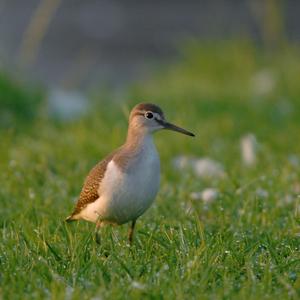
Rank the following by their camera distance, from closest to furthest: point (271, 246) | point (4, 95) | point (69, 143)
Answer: point (271, 246) → point (69, 143) → point (4, 95)

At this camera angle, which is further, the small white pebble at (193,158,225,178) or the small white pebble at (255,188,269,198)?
the small white pebble at (193,158,225,178)

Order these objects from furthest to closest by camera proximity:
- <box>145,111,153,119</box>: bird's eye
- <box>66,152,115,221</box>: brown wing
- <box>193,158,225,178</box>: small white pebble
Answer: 1. <box>193,158,225,178</box>: small white pebble
2. <box>145,111,153,119</box>: bird's eye
3. <box>66,152,115,221</box>: brown wing

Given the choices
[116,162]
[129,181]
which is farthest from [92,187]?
[129,181]

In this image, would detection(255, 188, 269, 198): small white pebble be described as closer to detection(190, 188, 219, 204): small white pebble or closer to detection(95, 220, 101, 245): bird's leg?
detection(190, 188, 219, 204): small white pebble

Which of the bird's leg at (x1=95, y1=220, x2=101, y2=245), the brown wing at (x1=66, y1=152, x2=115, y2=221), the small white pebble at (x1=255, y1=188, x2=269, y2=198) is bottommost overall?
Result: the bird's leg at (x1=95, y1=220, x2=101, y2=245)

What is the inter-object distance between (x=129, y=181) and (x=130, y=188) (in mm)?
44

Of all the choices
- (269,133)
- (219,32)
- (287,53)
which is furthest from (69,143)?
(219,32)

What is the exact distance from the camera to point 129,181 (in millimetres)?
5488

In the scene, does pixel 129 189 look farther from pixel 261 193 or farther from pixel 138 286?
pixel 261 193

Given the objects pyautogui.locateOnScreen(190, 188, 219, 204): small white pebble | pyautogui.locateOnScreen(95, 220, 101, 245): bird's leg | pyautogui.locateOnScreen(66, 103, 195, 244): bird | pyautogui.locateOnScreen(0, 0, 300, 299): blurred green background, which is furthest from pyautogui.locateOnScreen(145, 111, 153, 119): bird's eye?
pyautogui.locateOnScreen(190, 188, 219, 204): small white pebble

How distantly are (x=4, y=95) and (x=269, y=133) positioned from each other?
295 cm

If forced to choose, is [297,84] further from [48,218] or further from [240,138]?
[48,218]

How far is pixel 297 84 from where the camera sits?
449 inches

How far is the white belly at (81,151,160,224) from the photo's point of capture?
18.0 ft
